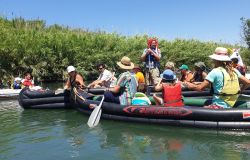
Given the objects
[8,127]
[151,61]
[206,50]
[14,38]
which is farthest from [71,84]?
[206,50]

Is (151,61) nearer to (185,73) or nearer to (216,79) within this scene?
(185,73)

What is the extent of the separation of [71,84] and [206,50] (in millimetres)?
19338

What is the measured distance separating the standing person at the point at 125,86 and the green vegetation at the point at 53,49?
30.7 ft

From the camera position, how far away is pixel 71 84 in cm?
930

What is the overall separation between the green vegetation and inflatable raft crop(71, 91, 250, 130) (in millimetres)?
9599

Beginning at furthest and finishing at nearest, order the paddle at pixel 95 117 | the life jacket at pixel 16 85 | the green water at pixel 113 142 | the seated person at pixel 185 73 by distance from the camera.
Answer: the life jacket at pixel 16 85, the seated person at pixel 185 73, the paddle at pixel 95 117, the green water at pixel 113 142

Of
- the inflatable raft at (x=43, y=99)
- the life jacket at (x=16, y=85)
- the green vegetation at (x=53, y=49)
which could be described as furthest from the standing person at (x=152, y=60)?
the green vegetation at (x=53, y=49)

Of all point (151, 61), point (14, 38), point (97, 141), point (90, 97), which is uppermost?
point (14, 38)

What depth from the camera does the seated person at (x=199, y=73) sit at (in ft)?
31.9

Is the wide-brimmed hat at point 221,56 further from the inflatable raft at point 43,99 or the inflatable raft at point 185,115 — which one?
the inflatable raft at point 43,99

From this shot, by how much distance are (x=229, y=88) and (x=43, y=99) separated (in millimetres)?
4968

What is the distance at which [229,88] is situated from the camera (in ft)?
20.8

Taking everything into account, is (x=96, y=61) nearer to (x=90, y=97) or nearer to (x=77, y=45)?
(x=77, y=45)

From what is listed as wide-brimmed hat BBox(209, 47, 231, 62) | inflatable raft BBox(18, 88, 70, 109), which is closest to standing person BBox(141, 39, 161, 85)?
inflatable raft BBox(18, 88, 70, 109)
